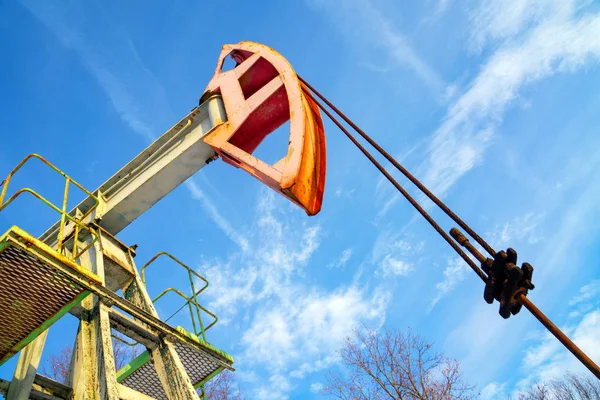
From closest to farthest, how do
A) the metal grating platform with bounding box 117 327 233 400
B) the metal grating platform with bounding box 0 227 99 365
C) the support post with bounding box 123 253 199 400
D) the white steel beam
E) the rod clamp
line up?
the rod clamp, the metal grating platform with bounding box 0 227 99 365, the support post with bounding box 123 253 199 400, the metal grating platform with bounding box 117 327 233 400, the white steel beam

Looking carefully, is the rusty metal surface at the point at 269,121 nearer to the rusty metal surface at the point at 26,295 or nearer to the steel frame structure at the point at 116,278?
the steel frame structure at the point at 116,278

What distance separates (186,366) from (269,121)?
271 centimetres

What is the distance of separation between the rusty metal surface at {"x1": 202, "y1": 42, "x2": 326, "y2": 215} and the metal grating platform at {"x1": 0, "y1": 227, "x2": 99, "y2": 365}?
1.79 meters

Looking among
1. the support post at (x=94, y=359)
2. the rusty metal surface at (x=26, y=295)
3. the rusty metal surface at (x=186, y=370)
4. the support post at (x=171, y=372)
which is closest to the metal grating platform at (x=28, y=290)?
the rusty metal surface at (x=26, y=295)

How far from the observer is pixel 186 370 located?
4.59 m

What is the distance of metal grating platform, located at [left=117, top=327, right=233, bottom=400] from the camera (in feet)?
14.4

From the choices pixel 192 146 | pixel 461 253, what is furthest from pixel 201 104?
pixel 461 253

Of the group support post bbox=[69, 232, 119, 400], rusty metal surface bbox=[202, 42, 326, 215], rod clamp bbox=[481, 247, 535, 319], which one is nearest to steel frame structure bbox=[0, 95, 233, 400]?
support post bbox=[69, 232, 119, 400]

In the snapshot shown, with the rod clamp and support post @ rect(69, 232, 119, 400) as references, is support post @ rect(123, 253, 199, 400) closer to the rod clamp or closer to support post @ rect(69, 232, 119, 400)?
support post @ rect(69, 232, 119, 400)

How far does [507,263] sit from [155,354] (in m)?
3.25

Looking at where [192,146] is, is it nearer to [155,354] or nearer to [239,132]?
[239,132]

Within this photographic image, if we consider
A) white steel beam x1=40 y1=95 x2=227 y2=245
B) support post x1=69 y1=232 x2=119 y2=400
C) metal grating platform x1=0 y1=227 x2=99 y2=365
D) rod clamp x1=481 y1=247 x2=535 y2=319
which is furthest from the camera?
white steel beam x1=40 y1=95 x2=227 y2=245

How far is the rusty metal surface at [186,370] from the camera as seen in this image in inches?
174

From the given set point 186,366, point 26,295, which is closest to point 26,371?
point 26,295
